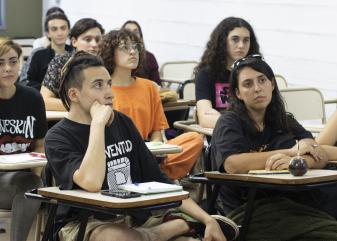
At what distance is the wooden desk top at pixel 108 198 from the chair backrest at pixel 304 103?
284cm

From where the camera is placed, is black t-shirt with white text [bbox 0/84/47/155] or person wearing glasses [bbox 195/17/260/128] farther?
person wearing glasses [bbox 195/17/260/128]

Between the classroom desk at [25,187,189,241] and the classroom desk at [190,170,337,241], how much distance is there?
39cm

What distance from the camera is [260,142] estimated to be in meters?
4.23

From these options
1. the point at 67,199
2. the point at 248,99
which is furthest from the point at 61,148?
the point at 248,99

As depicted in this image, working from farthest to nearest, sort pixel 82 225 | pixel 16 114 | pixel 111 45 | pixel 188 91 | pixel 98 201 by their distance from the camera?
1. pixel 188 91
2. pixel 111 45
3. pixel 16 114
4. pixel 82 225
5. pixel 98 201

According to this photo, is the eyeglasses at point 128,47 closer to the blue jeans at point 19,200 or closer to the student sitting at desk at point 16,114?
the student sitting at desk at point 16,114

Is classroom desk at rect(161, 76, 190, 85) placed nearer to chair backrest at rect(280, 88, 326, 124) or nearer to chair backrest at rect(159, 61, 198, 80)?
chair backrest at rect(159, 61, 198, 80)

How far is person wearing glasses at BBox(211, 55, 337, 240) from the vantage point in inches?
156

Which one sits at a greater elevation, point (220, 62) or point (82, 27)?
point (82, 27)

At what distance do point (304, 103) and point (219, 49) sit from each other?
0.76 meters

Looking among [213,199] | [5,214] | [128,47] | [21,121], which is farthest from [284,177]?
[128,47]

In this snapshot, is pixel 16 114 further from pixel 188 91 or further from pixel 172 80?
pixel 172 80

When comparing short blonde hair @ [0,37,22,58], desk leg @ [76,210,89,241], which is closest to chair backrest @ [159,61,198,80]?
short blonde hair @ [0,37,22,58]

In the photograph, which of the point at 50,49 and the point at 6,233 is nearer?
the point at 6,233
